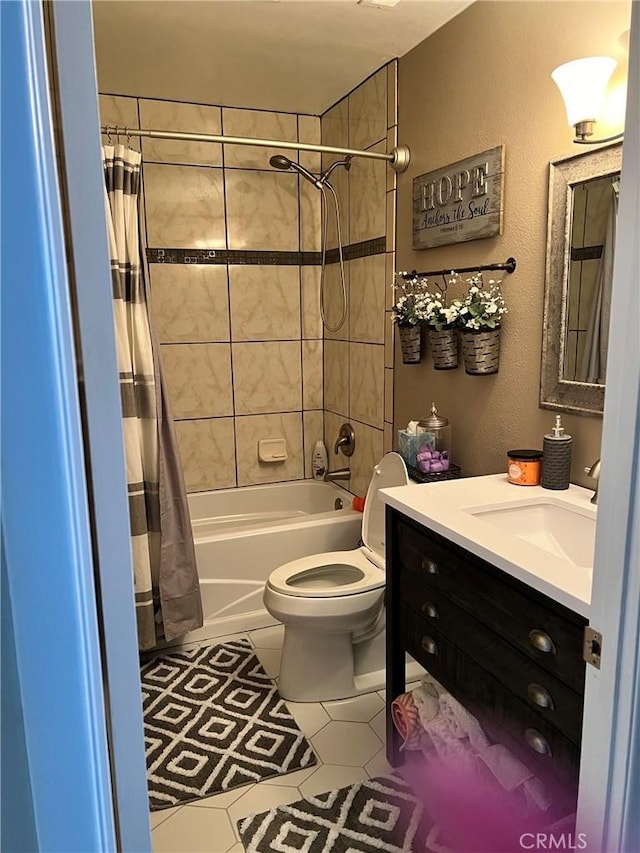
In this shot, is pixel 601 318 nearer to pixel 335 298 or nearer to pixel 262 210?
pixel 335 298

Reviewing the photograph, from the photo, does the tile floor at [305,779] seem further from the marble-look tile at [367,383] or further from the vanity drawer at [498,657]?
the marble-look tile at [367,383]

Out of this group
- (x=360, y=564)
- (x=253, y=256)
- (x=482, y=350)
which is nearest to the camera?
(x=482, y=350)

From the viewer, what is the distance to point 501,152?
1990 millimetres

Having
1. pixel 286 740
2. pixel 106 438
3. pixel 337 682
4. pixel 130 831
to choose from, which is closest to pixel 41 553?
pixel 106 438

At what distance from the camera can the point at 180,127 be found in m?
3.08

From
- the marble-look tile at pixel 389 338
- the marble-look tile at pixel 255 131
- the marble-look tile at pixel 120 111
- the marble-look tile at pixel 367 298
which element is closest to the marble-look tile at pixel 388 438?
the marble-look tile at pixel 389 338

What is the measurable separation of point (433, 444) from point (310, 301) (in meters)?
1.50

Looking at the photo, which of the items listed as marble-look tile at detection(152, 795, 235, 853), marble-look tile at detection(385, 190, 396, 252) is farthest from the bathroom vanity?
marble-look tile at detection(385, 190, 396, 252)

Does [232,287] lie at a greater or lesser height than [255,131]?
lesser

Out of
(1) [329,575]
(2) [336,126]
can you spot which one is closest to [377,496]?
(1) [329,575]

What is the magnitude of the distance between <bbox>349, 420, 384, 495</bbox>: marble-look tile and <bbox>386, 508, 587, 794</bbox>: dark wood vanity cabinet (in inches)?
45.1

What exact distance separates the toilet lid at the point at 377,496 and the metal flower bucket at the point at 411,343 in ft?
1.27

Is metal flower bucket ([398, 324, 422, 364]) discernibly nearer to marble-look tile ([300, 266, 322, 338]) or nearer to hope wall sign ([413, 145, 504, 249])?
hope wall sign ([413, 145, 504, 249])

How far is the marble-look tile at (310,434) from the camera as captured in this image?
3.61 metres
